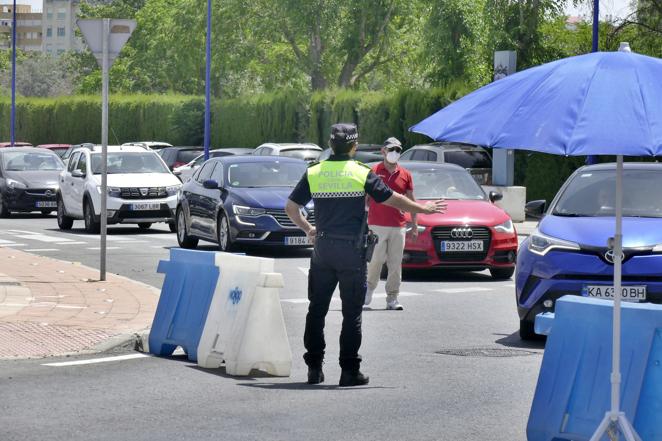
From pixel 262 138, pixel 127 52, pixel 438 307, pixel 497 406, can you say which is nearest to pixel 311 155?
pixel 262 138

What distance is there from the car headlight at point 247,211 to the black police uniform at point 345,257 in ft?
38.5

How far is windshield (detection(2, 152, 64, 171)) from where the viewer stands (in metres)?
34.3

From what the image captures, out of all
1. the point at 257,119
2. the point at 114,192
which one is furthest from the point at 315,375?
the point at 257,119

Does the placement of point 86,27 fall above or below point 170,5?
below

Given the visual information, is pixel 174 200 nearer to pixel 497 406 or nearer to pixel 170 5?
pixel 497 406

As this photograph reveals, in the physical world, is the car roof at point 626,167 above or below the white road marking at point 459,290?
above

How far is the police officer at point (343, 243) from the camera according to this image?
9547mm

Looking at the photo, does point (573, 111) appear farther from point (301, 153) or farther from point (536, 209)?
point (301, 153)

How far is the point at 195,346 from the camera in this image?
10.8m

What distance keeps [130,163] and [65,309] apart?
14646 millimetres

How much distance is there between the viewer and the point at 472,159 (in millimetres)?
33312

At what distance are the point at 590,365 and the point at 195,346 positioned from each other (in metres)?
4.20

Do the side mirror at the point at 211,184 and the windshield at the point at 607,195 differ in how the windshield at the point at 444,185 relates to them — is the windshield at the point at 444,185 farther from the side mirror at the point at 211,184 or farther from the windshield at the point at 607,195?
the windshield at the point at 607,195

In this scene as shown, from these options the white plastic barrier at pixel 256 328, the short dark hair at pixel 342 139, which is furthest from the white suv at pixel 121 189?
the short dark hair at pixel 342 139
